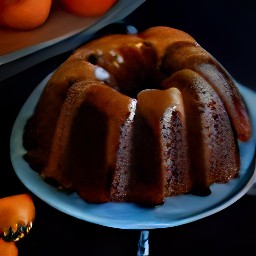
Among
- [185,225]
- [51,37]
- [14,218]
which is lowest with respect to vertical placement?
[185,225]

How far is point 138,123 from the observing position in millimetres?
623

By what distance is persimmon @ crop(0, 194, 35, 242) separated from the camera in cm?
60

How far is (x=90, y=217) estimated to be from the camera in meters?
0.57

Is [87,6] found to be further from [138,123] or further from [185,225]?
[185,225]

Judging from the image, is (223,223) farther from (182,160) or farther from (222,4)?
(222,4)

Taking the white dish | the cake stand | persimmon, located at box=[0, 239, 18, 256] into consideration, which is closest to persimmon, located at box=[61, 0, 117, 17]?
the white dish

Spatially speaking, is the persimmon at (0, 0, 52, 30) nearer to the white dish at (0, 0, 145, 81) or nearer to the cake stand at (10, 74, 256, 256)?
the white dish at (0, 0, 145, 81)

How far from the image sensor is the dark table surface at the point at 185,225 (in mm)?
730

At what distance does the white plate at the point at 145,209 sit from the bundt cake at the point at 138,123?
0.02m

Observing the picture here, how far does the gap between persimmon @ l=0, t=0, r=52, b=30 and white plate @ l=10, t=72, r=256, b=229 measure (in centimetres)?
19

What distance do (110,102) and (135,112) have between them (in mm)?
33

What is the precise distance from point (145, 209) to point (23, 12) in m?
0.32

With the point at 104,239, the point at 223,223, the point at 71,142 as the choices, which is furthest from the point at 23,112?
the point at 223,223

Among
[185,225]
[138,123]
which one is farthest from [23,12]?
[185,225]
